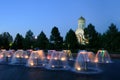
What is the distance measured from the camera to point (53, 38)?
6756cm

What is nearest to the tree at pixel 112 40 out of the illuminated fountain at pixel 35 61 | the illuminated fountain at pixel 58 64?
the illuminated fountain at pixel 58 64

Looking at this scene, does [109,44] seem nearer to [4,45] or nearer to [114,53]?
[114,53]

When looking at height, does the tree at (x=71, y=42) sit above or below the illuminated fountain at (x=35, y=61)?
above

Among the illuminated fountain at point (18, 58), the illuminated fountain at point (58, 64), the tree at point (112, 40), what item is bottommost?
the illuminated fountain at point (58, 64)

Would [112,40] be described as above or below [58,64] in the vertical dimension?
above

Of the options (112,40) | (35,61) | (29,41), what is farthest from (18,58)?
(29,41)

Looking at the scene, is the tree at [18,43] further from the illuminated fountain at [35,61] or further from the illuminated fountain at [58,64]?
the illuminated fountain at [35,61]

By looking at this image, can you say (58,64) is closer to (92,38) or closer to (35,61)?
(35,61)

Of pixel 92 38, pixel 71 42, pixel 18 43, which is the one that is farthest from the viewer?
pixel 18 43

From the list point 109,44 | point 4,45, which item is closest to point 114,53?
point 109,44

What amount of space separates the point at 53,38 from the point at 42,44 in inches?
163

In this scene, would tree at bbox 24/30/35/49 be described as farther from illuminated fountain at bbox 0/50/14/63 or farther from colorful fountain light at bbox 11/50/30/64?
colorful fountain light at bbox 11/50/30/64

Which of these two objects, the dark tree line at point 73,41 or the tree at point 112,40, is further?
the dark tree line at point 73,41

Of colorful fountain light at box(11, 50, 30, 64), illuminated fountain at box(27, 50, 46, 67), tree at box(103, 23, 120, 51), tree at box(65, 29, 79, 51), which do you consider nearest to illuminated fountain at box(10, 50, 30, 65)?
colorful fountain light at box(11, 50, 30, 64)
